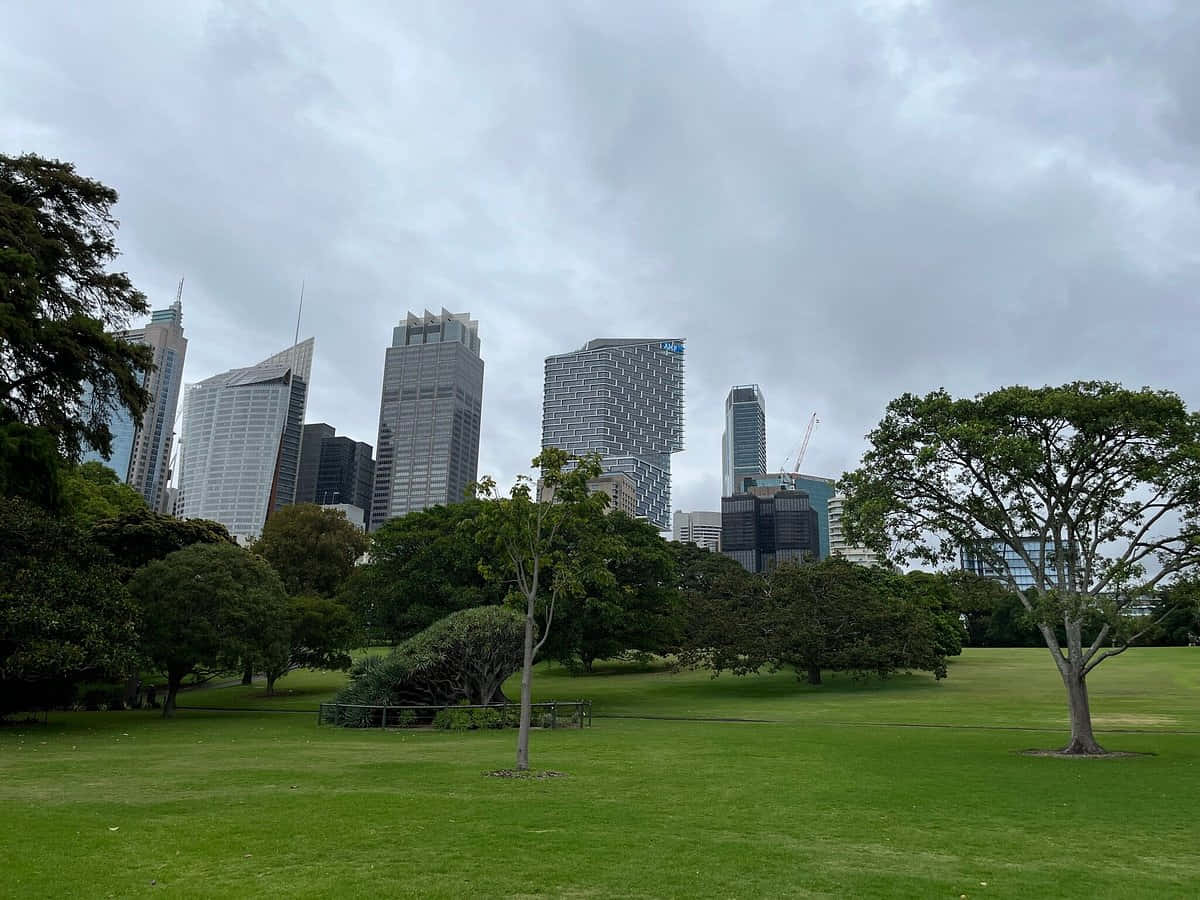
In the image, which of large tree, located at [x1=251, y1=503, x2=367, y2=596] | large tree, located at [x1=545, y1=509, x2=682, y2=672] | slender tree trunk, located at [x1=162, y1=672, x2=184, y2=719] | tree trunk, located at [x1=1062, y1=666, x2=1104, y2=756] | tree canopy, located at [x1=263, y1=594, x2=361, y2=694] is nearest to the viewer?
tree trunk, located at [x1=1062, y1=666, x2=1104, y2=756]

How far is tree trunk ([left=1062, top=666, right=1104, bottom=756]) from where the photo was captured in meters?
20.8

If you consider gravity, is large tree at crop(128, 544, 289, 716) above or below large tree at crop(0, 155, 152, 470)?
below

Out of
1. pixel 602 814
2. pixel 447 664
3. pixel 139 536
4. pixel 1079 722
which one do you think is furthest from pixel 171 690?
pixel 1079 722

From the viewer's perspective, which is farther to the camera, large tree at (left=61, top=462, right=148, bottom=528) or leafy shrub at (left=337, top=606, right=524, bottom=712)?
large tree at (left=61, top=462, right=148, bottom=528)

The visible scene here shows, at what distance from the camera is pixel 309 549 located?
6788 cm

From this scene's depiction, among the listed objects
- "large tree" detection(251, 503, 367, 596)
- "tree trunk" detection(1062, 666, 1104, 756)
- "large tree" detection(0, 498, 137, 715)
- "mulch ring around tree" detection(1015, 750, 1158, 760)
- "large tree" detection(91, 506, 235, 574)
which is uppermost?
"large tree" detection(251, 503, 367, 596)

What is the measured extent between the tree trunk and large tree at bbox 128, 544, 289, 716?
2787cm

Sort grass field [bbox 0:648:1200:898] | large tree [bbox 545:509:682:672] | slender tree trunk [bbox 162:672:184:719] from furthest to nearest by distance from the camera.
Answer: large tree [bbox 545:509:682:672], slender tree trunk [bbox 162:672:184:719], grass field [bbox 0:648:1200:898]

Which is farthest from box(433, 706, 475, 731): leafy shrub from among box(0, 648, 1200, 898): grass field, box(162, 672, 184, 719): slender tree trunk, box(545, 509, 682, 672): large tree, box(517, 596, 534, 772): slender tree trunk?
box(162, 672, 184, 719): slender tree trunk

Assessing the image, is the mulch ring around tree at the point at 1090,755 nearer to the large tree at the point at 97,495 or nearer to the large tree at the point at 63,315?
the large tree at the point at 63,315

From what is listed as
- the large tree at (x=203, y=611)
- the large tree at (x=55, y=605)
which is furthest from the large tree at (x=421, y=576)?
the large tree at (x=55, y=605)

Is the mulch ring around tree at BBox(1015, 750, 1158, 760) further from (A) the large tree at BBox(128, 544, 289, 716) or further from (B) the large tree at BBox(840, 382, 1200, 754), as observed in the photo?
(A) the large tree at BBox(128, 544, 289, 716)

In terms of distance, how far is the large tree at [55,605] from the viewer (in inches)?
923

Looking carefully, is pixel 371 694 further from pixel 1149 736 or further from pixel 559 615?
pixel 1149 736
